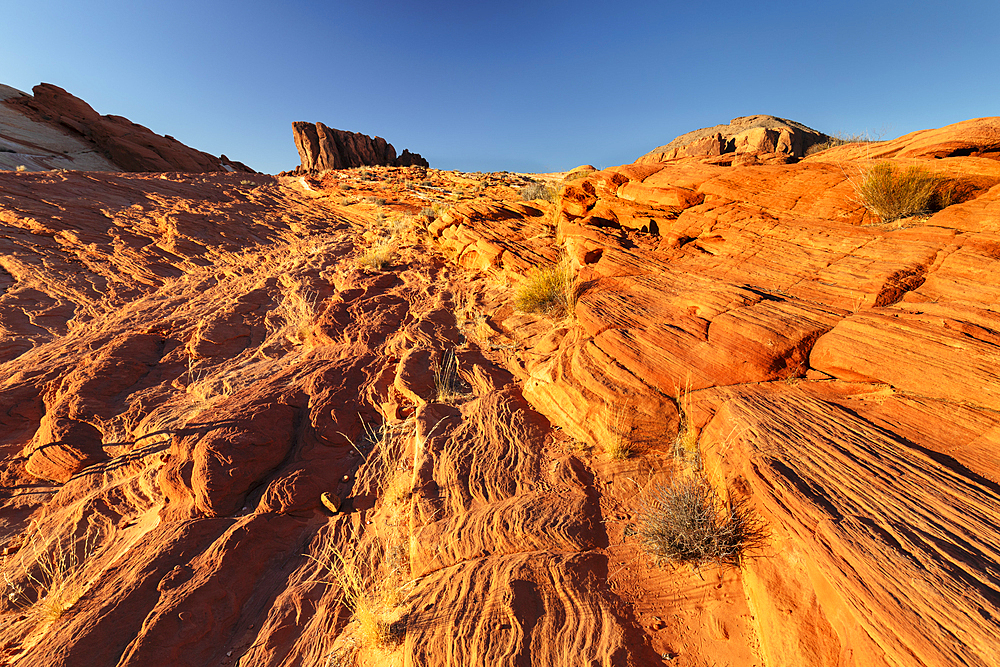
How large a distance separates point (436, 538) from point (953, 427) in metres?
3.79

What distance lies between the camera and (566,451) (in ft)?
12.3

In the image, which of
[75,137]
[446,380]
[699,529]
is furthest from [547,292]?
[75,137]

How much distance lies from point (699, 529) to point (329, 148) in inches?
1864

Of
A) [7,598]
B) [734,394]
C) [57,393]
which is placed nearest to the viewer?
[7,598]

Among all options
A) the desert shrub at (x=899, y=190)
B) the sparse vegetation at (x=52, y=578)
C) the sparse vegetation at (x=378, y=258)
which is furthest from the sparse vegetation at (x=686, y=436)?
the sparse vegetation at (x=378, y=258)

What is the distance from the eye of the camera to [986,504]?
2.19 m

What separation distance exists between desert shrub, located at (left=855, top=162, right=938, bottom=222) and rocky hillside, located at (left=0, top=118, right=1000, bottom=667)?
17cm

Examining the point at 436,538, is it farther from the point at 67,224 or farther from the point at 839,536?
the point at 67,224

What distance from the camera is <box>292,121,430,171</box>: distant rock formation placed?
40.7 metres

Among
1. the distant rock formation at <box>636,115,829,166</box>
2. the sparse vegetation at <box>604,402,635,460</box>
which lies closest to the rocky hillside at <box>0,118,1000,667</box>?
the sparse vegetation at <box>604,402,635,460</box>

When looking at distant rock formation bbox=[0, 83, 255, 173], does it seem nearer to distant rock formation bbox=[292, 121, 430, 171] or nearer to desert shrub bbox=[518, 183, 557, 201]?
distant rock formation bbox=[292, 121, 430, 171]

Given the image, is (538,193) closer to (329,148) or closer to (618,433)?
(618,433)

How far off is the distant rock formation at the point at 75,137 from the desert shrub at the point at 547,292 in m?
30.8

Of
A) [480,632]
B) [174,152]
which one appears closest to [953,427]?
[480,632]
